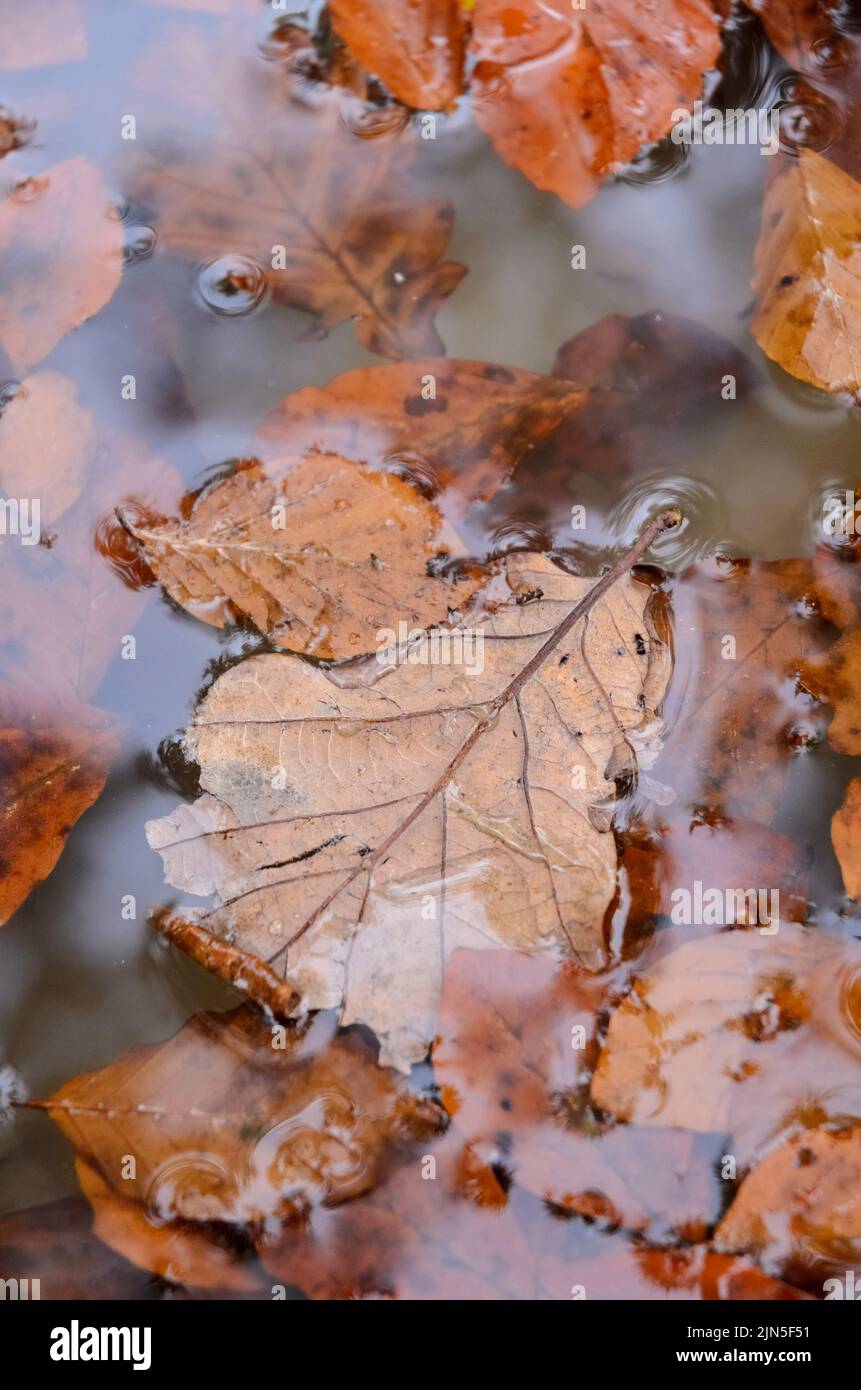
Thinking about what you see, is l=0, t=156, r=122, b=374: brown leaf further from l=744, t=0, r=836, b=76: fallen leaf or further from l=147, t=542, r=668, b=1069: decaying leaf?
l=744, t=0, r=836, b=76: fallen leaf

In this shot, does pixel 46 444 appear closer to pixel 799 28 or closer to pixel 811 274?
pixel 811 274

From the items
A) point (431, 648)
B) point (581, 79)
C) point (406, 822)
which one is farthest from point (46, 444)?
point (581, 79)

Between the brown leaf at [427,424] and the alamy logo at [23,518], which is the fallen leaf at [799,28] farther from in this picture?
the alamy logo at [23,518]

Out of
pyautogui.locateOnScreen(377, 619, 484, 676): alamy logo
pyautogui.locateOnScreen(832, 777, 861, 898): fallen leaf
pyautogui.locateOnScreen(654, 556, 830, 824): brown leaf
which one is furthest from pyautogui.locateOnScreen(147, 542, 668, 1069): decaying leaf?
pyautogui.locateOnScreen(832, 777, 861, 898): fallen leaf

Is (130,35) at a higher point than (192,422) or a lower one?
higher

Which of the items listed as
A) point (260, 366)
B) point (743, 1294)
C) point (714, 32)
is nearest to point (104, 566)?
point (260, 366)

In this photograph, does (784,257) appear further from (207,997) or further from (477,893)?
(207,997)

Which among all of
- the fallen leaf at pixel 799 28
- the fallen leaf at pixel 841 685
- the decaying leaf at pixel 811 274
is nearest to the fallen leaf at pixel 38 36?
the fallen leaf at pixel 799 28
